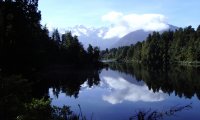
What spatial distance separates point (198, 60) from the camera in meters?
165

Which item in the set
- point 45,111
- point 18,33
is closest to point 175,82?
point 18,33

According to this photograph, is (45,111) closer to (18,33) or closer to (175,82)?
(18,33)

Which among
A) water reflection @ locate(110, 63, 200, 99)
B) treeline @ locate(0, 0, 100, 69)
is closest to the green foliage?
treeline @ locate(0, 0, 100, 69)

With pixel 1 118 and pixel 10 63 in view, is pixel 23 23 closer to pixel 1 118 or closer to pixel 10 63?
pixel 10 63

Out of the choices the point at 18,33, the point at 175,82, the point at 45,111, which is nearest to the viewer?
the point at 45,111

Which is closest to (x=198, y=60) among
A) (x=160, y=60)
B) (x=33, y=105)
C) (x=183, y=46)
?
(x=183, y=46)

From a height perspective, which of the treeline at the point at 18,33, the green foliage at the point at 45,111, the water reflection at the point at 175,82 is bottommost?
the water reflection at the point at 175,82

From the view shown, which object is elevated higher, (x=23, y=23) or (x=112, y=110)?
(x=23, y=23)

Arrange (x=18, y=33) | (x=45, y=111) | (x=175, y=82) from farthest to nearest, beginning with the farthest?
1. (x=175, y=82)
2. (x=18, y=33)
3. (x=45, y=111)

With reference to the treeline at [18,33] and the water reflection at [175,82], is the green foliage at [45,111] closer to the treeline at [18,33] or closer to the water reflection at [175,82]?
the treeline at [18,33]

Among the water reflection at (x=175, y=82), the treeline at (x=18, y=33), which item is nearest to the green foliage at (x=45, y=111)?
the treeline at (x=18, y=33)

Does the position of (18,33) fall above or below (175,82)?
above

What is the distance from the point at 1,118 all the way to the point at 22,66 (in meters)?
41.5

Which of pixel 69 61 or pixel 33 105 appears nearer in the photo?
pixel 33 105
